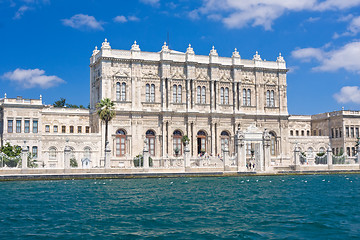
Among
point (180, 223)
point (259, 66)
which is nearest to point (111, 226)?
point (180, 223)

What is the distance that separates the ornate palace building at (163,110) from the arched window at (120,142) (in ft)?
0.35

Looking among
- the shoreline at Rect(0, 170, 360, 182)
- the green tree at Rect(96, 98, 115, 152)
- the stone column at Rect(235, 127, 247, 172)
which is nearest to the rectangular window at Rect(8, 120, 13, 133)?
the green tree at Rect(96, 98, 115, 152)

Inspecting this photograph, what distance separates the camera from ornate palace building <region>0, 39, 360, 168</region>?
46594mm

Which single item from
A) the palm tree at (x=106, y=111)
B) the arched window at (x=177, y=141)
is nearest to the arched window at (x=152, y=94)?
the arched window at (x=177, y=141)

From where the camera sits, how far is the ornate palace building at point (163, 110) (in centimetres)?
4659

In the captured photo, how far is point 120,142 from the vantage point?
48.5m

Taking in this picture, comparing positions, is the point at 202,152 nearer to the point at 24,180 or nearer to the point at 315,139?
the point at 315,139

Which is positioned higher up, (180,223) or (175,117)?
(175,117)

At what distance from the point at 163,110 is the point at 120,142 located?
18.9ft

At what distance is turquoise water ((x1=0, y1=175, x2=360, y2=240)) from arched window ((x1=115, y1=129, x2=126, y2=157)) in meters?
21.2

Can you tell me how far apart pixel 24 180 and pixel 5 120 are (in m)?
14.3

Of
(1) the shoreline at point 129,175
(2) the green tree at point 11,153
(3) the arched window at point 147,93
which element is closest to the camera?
(1) the shoreline at point 129,175

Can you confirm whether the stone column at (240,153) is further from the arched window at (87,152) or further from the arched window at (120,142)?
the arched window at (87,152)

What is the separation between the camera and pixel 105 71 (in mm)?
48250
